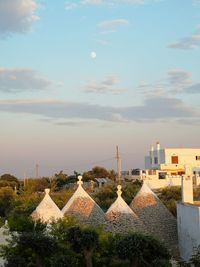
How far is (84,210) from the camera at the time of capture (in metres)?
20.7

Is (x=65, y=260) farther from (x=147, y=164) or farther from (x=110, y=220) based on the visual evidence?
(x=147, y=164)

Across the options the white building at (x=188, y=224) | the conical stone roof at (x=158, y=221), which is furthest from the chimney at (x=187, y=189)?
the conical stone roof at (x=158, y=221)

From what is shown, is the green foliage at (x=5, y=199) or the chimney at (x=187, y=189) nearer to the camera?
the chimney at (x=187, y=189)

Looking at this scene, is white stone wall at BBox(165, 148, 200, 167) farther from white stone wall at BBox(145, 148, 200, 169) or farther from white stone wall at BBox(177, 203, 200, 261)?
white stone wall at BBox(177, 203, 200, 261)

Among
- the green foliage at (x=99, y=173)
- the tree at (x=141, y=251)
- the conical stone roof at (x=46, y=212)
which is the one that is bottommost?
the tree at (x=141, y=251)

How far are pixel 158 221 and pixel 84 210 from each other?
9.58 ft

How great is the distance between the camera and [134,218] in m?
20.0

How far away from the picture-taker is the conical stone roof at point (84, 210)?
2038 centimetres

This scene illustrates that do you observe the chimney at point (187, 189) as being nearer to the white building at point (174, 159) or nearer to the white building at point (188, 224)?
the white building at point (188, 224)

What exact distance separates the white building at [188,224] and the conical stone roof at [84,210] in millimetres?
2928

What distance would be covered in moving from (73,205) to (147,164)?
51199mm

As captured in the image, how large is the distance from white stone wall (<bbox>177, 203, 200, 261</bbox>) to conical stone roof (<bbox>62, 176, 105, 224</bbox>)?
2912mm

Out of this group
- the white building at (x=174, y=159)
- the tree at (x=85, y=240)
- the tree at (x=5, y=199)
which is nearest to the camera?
the tree at (x=85, y=240)

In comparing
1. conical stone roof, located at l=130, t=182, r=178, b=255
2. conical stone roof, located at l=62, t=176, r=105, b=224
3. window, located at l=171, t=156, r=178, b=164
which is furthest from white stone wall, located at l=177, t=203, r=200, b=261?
window, located at l=171, t=156, r=178, b=164
